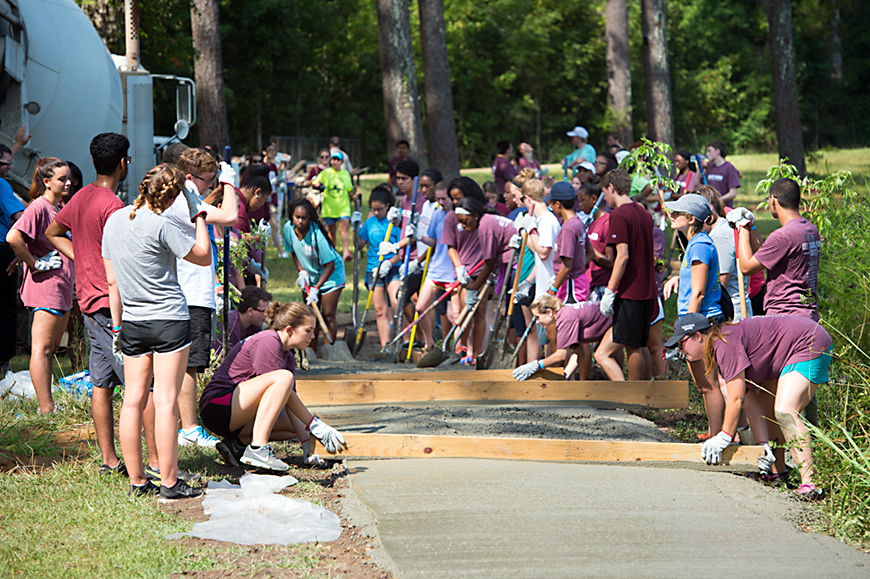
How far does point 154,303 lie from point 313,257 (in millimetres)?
4556

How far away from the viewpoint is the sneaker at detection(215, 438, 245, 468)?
531cm

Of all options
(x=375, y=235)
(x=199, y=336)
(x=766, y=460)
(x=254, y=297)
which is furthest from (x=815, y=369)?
(x=375, y=235)

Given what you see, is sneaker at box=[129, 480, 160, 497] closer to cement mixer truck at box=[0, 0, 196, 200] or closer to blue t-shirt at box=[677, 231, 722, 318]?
blue t-shirt at box=[677, 231, 722, 318]

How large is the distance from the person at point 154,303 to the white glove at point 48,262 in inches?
83.9

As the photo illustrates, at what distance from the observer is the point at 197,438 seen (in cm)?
574

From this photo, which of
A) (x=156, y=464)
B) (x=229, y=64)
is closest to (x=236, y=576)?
(x=156, y=464)

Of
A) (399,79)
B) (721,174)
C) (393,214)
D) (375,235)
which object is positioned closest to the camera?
(393,214)

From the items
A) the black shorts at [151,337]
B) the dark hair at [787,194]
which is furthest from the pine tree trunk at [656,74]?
the black shorts at [151,337]

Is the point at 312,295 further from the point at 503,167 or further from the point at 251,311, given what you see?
the point at 503,167

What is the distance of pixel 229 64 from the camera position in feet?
97.1

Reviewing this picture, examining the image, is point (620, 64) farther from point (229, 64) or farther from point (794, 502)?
point (794, 502)

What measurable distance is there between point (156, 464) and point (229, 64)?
26450 millimetres

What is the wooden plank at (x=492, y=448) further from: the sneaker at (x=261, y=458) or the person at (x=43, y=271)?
the person at (x=43, y=271)

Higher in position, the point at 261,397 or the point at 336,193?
the point at 336,193
